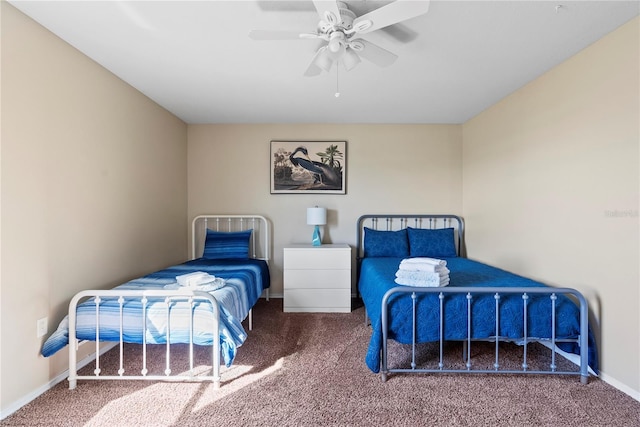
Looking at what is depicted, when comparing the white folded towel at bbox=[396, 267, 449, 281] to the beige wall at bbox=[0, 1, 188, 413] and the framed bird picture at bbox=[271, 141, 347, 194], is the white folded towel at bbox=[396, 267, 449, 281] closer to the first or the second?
the framed bird picture at bbox=[271, 141, 347, 194]

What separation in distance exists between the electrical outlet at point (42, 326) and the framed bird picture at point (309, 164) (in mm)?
2597

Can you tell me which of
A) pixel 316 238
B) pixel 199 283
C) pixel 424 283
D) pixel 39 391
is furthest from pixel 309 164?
pixel 39 391

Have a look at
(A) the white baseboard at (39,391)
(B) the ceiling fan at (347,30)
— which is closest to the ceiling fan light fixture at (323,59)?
(B) the ceiling fan at (347,30)

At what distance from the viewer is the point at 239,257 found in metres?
3.70

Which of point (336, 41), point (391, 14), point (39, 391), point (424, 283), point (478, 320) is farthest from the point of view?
point (424, 283)

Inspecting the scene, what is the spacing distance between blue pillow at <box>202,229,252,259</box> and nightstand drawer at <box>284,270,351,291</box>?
67cm

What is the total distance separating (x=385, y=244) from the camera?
374 centimetres

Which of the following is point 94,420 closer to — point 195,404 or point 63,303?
point 195,404

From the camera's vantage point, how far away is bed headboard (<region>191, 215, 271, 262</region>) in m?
4.03

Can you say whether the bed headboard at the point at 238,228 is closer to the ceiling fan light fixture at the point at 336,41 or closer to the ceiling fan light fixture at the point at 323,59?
the ceiling fan light fixture at the point at 323,59

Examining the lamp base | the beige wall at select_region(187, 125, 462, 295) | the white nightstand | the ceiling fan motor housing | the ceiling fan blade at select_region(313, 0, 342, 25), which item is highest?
the ceiling fan motor housing

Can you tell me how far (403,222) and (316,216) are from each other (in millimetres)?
1220

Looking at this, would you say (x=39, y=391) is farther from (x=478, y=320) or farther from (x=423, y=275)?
(x=478, y=320)

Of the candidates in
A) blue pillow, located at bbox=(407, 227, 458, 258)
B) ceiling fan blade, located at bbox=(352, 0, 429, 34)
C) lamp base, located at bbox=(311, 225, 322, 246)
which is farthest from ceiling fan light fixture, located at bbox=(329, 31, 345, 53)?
blue pillow, located at bbox=(407, 227, 458, 258)
